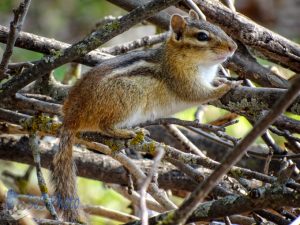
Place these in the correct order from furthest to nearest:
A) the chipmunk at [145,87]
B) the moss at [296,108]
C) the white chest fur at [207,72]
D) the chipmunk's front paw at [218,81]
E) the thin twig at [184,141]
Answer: the thin twig at [184,141] → the white chest fur at [207,72] → the chipmunk's front paw at [218,81] → the chipmunk at [145,87] → the moss at [296,108]

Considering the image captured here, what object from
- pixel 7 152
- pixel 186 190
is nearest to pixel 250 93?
pixel 186 190

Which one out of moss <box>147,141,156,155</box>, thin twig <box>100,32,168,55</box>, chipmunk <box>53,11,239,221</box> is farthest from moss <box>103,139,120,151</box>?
thin twig <box>100,32,168,55</box>

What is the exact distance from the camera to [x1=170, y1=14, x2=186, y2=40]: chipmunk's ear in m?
3.26

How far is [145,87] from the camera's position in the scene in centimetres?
310

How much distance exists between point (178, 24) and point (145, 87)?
400 mm

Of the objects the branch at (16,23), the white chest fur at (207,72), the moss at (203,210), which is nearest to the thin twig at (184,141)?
the white chest fur at (207,72)

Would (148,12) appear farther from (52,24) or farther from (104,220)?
(52,24)

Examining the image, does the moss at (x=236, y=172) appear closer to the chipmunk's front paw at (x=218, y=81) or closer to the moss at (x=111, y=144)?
the moss at (x=111, y=144)

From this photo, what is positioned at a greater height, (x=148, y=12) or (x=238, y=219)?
(x=148, y=12)

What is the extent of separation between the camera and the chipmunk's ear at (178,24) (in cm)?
326

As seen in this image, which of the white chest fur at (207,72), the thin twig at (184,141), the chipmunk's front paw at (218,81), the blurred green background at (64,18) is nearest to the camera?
the chipmunk's front paw at (218,81)

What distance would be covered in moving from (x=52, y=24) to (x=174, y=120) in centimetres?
482

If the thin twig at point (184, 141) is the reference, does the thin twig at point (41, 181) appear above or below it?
below

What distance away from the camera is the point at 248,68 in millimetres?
3258
